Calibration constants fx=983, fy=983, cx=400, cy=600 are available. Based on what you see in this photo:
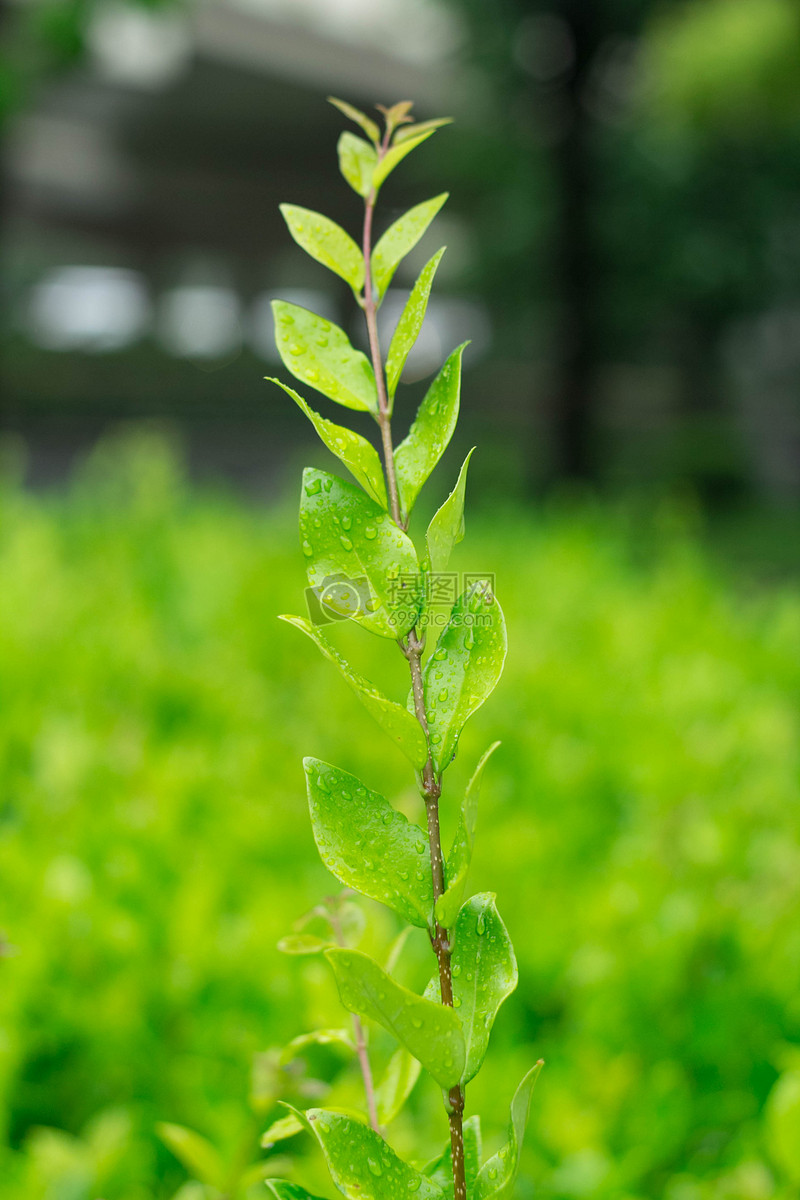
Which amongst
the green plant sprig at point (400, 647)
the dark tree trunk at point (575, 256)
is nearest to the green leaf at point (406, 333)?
the green plant sprig at point (400, 647)

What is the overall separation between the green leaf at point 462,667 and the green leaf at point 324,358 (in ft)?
0.45

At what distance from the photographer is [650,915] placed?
1.41 m

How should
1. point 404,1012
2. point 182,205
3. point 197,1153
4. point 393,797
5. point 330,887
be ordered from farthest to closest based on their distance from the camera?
point 182,205
point 393,797
point 330,887
point 197,1153
point 404,1012

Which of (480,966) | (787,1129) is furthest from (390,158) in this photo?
(787,1129)

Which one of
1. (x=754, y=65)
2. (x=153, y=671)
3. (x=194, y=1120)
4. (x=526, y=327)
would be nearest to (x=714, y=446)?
(x=526, y=327)

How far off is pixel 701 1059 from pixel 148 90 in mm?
23173

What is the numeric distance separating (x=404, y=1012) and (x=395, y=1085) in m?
0.20

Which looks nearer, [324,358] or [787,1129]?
[324,358]

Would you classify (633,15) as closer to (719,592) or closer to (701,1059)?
(719,592)

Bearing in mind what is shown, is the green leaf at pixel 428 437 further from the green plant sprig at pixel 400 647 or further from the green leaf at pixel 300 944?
the green leaf at pixel 300 944

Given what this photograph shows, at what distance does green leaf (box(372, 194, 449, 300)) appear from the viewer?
2.03 ft

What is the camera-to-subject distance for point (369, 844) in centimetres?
59
